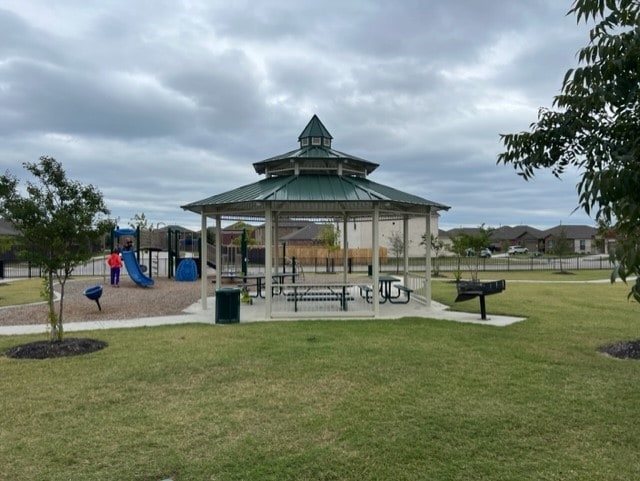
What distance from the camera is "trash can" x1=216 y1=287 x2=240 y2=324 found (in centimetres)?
1102

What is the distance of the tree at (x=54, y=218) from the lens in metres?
7.76

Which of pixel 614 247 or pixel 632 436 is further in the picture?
pixel 632 436

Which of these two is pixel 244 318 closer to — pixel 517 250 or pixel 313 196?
pixel 313 196

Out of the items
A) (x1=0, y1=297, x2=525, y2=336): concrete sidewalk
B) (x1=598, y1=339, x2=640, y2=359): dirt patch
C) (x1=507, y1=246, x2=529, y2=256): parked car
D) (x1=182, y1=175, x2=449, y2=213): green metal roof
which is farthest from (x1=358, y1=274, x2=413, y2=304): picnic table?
(x1=507, y1=246, x2=529, y2=256): parked car

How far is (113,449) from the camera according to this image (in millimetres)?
4250

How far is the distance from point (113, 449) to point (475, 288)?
8772 mm

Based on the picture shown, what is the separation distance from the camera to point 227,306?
11.0 meters

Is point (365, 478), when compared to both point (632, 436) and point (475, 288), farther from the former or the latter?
point (475, 288)

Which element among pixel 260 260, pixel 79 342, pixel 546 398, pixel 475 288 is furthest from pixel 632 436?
pixel 260 260

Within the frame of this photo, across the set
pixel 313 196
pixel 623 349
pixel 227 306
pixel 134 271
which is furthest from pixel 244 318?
pixel 134 271

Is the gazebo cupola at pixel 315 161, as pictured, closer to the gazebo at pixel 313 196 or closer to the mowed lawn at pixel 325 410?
the gazebo at pixel 313 196

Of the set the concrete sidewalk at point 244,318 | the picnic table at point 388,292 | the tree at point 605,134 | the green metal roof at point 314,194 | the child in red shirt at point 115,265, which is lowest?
the concrete sidewalk at point 244,318

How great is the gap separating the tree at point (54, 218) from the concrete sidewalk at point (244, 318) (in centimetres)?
239

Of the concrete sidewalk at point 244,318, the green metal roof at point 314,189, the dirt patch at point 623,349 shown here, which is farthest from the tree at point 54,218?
the dirt patch at point 623,349
